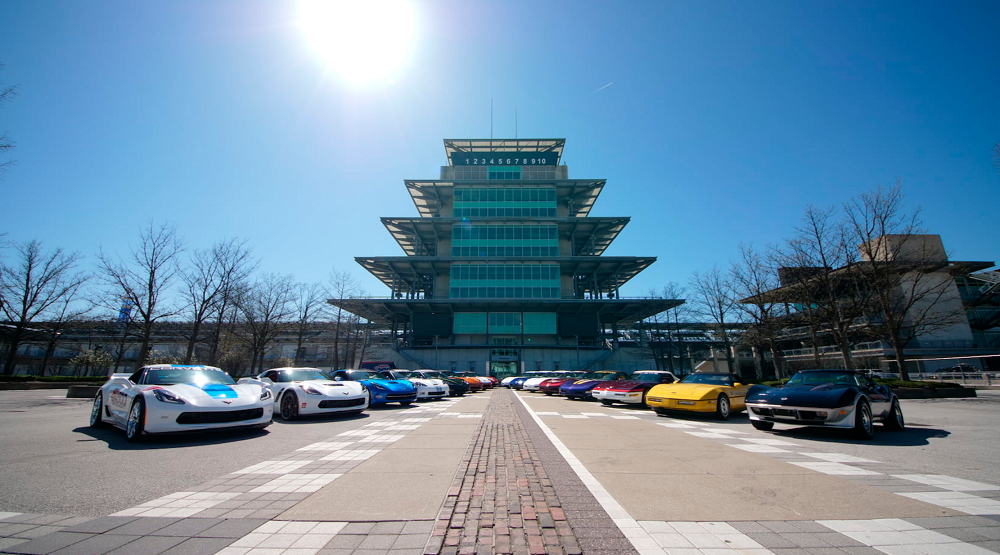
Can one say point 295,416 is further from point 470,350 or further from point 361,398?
point 470,350

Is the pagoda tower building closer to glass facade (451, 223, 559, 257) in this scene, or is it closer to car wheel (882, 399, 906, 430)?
glass facade (451, 223, 559, 257)

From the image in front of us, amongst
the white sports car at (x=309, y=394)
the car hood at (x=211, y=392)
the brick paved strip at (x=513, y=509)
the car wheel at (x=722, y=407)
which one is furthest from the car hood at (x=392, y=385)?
the car wheel at (x=722, y=407)

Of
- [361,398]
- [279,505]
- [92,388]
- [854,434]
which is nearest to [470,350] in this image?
[92,388]

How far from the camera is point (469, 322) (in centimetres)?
5250

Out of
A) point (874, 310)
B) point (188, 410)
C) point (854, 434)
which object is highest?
point (874, 310)

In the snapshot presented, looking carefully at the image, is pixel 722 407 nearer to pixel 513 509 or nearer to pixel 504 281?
pixel 513 509

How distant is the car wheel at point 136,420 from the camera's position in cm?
673

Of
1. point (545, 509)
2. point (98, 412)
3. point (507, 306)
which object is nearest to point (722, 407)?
point (545, 509)

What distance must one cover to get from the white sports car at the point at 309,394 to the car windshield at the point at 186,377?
1602 mm

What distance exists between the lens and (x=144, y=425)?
669cm

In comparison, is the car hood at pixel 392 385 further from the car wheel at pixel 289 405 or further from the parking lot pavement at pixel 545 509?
the parking lot pavement at pixel 545 509

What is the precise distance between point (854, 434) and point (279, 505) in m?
10.6

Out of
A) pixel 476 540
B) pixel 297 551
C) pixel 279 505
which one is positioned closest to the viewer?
pixel 297 551

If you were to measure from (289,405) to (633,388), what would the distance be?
11.3 meters
